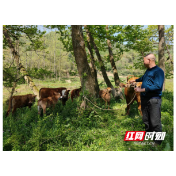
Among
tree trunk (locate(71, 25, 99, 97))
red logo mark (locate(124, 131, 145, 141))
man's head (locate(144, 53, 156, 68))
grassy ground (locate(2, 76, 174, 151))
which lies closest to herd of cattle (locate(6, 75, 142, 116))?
grassy ground (locate(2, 76, 174, 151))

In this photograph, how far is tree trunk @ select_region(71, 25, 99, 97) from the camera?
5.04 meters

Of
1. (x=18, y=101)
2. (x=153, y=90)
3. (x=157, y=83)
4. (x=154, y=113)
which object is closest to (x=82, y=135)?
(x=154, y=113)

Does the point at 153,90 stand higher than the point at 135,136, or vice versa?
the point at 153,90

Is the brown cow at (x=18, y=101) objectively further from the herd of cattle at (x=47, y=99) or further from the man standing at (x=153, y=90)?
the man standing at (x=153, y=90)

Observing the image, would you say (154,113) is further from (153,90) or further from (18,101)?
(18,101)

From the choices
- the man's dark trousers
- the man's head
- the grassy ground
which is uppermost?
the man's head

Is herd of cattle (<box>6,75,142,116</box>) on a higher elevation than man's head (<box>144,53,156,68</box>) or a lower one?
lower

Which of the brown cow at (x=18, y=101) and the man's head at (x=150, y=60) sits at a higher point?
the man's head at (x=150, y=60)

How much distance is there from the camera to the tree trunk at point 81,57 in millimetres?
5043

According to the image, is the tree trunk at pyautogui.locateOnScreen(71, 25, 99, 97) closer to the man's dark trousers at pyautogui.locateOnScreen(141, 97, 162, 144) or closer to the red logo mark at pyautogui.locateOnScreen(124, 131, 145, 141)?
the red logo mark at pyautogui.locateOnScreen(124, 131, 145, 141)

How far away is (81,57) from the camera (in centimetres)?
512

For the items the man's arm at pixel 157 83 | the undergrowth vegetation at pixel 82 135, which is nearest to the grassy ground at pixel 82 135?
the undergrowth vegetation at pixel 82 135

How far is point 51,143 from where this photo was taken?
3395 millimetres
